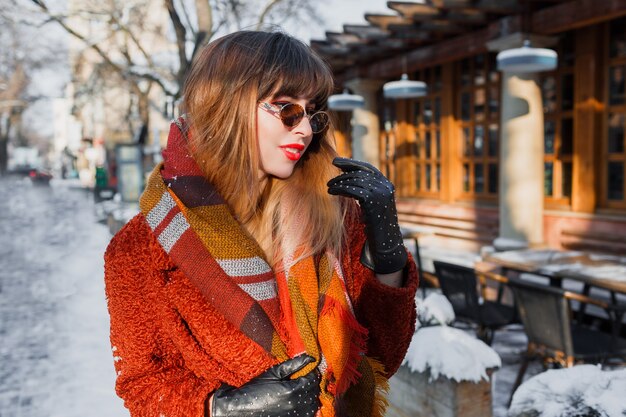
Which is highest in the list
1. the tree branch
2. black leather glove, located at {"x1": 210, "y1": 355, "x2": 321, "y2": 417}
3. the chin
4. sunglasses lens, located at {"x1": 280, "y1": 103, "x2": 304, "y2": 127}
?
the tree branch

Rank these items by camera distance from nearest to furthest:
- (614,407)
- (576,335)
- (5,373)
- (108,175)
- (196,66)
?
(196,66) < (614,407) < (576,335) < (5,373) < (108,175)

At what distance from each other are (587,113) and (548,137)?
85 cm

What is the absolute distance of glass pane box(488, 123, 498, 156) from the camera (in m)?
9.15

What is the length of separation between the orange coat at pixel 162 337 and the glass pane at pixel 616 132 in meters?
6.89

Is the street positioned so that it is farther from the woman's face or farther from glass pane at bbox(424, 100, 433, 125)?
glass pane at bbox(424, 100, 433, 125)

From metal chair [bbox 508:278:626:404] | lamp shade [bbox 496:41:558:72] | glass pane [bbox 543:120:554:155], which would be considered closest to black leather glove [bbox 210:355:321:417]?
metal chair [bbox 508:278:626:404]

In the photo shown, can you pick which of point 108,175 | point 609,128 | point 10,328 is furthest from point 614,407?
point 108,175

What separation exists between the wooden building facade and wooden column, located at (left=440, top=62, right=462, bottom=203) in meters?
0.02

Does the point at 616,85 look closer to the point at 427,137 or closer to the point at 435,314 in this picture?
the point at 427,137

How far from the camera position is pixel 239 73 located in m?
1.45

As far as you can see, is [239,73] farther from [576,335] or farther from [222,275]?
[576,335]

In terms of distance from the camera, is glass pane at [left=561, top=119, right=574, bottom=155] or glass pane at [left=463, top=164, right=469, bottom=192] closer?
glass pane at [left=561, top=119, right=574, bottom=155]

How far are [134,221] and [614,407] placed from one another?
166 centimetres

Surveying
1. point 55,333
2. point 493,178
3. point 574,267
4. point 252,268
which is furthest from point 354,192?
point 493,178
